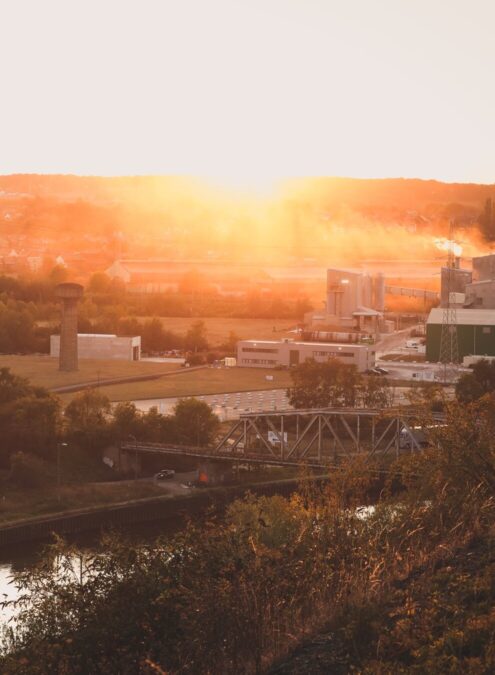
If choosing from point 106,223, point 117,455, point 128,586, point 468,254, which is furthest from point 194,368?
point 106,223

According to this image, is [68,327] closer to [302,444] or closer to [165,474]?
[302,444]

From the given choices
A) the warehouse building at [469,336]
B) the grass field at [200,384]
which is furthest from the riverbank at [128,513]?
the warehouse building at [469,336]

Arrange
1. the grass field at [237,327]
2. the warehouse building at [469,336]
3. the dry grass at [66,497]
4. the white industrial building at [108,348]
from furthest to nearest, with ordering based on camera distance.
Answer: the grass field at [237,327] < the white industrial building at [108,348] < the warehouse building at [469,336] < the dry grass at [66,497]

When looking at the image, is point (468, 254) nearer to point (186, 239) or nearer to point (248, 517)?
point (186, 239)

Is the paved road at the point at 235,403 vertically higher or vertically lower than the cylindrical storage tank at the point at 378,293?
lower

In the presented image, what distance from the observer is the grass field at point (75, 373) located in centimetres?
1367

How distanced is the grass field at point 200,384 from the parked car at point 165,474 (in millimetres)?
3081

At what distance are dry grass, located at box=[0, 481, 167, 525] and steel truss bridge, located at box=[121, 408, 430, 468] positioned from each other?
61 cm

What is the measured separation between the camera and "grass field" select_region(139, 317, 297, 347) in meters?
18.8

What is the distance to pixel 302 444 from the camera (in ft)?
33.7

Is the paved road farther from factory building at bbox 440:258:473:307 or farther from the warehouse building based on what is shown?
factory building at bbox 440:258:473:307

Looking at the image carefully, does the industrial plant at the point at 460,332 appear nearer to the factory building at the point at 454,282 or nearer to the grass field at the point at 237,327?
the factory building at the point at 454,282

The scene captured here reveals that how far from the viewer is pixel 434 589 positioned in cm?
360

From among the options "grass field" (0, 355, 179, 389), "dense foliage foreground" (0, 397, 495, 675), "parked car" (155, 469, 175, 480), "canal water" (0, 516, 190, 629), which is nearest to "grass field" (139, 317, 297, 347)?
"grass field" (0, 355, 179, 389)
